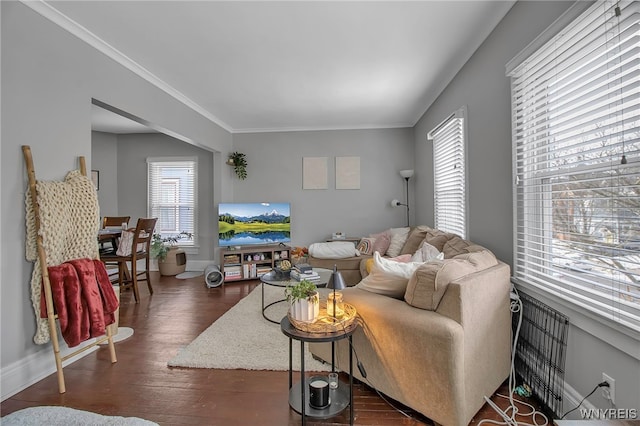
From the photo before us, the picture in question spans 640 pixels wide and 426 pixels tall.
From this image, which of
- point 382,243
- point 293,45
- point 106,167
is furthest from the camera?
point 106,167

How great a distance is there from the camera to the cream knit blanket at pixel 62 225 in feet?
6.72

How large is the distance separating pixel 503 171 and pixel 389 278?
4.14 ft

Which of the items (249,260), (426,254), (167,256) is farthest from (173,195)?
(426,254)

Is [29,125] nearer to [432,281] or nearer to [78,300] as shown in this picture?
[78,300]

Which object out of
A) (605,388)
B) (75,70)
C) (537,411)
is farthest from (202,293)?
(605,388)

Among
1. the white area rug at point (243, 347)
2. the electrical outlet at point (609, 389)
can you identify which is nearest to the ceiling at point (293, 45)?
the electrical outlet at point (609, 389)

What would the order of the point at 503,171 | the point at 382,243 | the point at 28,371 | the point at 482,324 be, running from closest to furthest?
the point at 482,324
the point at 28,371
the point at 503,171
the point at 382,243

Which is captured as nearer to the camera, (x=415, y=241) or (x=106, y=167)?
(x=415, y=241)

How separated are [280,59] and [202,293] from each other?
3.16 m

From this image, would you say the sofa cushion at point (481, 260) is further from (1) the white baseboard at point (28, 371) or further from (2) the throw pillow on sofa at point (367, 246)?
(1) the white baseboard at point (28, 371)

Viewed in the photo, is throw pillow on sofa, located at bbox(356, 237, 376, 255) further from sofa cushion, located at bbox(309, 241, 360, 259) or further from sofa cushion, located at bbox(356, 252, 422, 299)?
sofa cushion, located at bbox(356, 252, 422, 299)

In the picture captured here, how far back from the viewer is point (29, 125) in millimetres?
2070

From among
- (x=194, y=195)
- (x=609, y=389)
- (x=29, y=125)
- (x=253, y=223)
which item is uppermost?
(x=29, y=125)

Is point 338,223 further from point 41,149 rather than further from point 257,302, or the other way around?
point 41,149
